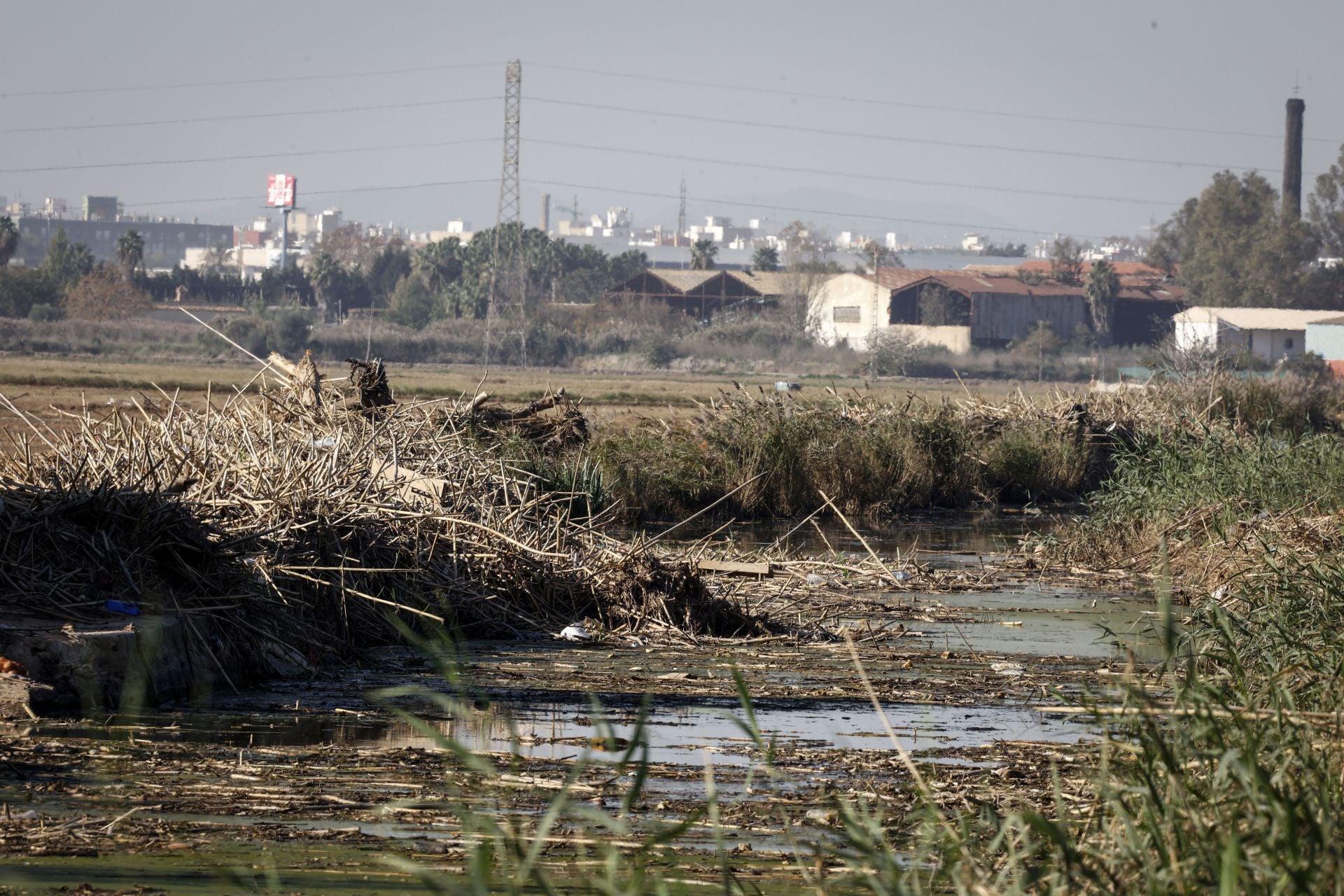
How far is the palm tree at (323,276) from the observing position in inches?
3979

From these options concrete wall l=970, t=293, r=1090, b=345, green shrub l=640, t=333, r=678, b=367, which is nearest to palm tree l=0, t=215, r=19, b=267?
green shrub l=640, t=333, r=678, b=367

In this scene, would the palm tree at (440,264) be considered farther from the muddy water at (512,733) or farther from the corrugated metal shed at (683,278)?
the muddy water at (512,733)

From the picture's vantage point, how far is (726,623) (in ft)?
34.8

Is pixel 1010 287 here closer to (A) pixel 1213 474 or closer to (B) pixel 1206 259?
(B) pixel 1206 259

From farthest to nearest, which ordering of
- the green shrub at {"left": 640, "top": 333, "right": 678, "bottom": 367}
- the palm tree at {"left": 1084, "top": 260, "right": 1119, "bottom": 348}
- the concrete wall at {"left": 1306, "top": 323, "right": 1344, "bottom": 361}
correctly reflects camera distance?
the palm tree at {"left": 1084, "top": 260, "right": 1119, "bottom": 348} < the green shrub at {"left": 640, "top": 333, "right": 678, "bottom": 367} < the concrete wall at {"left": 1306, "top": 323, "right": 1344, "bottom": 361}

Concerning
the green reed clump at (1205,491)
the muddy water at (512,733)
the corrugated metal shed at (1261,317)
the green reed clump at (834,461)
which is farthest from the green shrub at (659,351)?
the muddy water at (512,733)

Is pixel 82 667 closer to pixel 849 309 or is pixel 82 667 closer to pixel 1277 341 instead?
pixel 1277 341

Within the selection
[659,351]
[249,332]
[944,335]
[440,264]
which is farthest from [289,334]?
[944,335]

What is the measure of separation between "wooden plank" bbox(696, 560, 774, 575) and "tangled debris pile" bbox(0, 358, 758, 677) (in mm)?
1139

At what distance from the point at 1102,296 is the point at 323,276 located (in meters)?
47.8

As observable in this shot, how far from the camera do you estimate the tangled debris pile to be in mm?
8531

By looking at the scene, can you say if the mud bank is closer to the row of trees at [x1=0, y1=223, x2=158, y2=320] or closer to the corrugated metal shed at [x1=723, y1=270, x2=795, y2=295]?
the row of trees at [x1=0, y1=223, x2=158, y2=320]

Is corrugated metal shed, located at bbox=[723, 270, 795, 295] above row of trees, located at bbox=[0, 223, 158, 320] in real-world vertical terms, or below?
above

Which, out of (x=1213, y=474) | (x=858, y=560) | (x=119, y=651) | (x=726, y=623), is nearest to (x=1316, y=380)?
(x=1213, y=474)
